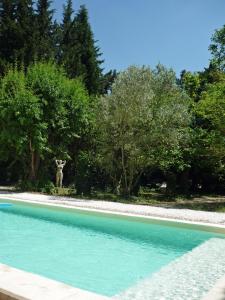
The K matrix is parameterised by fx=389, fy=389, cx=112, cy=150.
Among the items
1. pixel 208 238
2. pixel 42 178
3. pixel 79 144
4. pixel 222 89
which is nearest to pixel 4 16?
pixel 79 144

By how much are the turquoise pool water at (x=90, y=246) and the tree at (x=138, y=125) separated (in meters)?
5.06

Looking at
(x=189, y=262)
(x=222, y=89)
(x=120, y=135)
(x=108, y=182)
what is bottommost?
(x=189, y=262)

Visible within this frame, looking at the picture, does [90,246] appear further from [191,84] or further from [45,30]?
[45,30]

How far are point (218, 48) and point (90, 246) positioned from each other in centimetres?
1508

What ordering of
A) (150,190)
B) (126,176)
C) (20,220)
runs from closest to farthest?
1. (20,220)
2. (126,176)
3. (150,190)

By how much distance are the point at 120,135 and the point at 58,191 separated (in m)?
4.82

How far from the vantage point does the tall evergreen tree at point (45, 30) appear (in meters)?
27.6

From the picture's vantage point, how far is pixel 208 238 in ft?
32.4

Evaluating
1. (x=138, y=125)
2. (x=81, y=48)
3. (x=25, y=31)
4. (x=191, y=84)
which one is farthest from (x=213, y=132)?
(x=81, y=48)

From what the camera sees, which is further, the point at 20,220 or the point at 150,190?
the point at 150,190

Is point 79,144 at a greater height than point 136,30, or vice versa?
point 136,30

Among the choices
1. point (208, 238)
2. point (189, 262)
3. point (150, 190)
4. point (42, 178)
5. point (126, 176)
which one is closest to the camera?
point (189, 262)

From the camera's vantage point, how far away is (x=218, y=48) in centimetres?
Result: 2055

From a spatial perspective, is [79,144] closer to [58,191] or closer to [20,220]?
[58,191]
